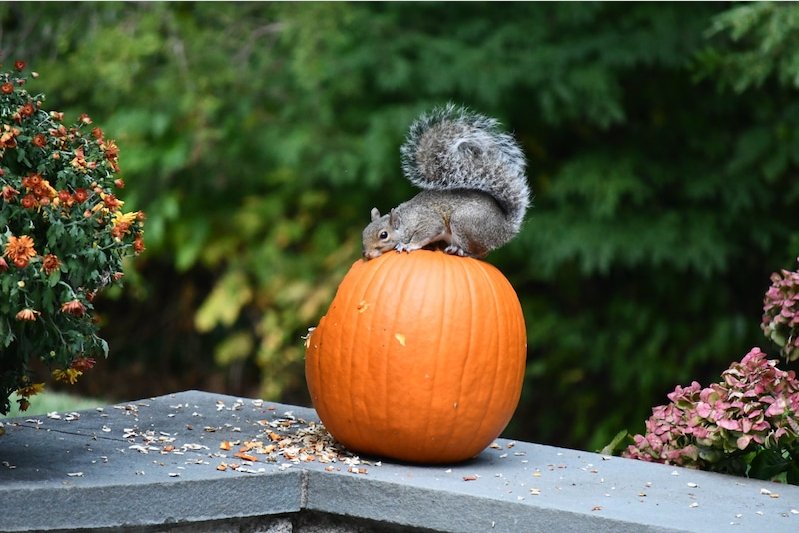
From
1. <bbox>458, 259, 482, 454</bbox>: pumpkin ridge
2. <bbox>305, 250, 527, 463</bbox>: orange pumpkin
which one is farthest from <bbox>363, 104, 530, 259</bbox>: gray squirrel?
<bbox>458, 259, 482, 454</bbox>: pumpkin ridge

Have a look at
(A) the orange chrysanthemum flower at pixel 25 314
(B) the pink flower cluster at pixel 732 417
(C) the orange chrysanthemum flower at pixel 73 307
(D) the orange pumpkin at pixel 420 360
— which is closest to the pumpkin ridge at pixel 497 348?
(D) the orange pumpkin at pixel 420 360

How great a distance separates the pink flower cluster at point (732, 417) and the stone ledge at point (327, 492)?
0.31 ft

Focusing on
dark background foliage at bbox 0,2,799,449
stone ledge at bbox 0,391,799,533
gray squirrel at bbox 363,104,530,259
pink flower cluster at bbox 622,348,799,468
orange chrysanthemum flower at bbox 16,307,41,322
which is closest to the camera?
orange chrysanthemum flower at bbox 16,307,41,322

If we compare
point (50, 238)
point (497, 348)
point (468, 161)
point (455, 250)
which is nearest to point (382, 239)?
point (455, 250)

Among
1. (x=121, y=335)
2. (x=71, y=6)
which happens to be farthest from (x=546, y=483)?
(x=121, y=335)

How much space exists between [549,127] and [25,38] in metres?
3.08

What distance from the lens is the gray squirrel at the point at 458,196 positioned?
290 centimetres

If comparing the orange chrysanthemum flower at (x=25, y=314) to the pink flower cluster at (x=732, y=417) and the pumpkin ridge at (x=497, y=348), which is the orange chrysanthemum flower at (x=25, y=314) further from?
the pink flower cluster at (x=732, y=417)

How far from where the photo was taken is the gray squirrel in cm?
290

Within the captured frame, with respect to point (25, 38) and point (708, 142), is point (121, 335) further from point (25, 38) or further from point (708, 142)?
point (708, 142)

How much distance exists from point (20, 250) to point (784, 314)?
6.74 feet

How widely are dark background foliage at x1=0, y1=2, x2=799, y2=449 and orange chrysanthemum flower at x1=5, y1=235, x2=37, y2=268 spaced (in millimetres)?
3364

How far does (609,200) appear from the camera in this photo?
17.3ft

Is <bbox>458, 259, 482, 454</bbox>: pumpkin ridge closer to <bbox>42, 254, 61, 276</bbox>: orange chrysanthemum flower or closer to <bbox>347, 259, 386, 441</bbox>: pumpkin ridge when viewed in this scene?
<bbox>347, 259, 386, 441</bbox>: pumpkin ridge
